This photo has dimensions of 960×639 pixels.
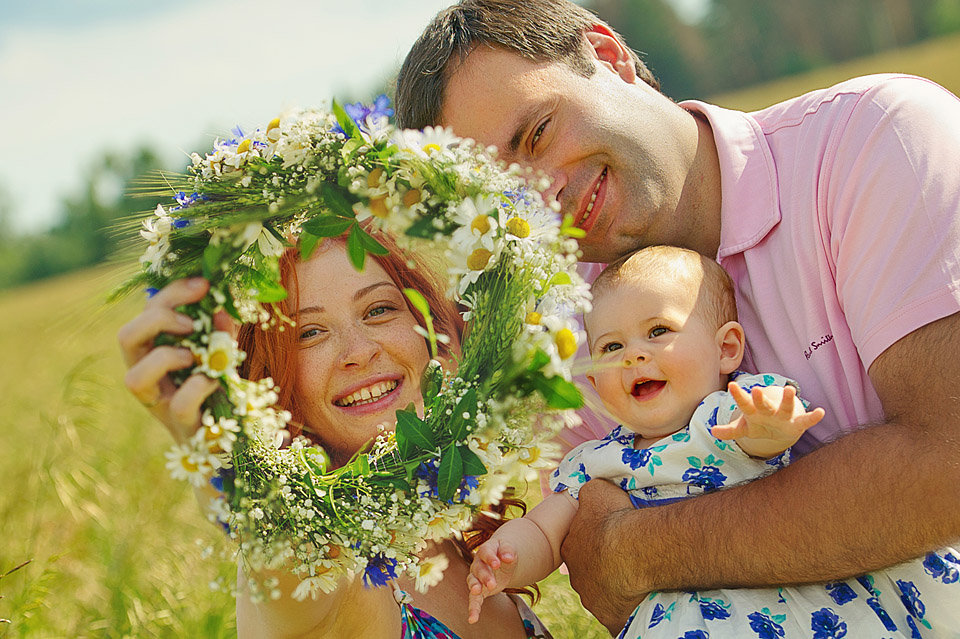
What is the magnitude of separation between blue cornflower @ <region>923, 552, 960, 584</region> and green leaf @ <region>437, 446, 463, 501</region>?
135cm

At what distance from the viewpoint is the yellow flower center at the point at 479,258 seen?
90.6 inches

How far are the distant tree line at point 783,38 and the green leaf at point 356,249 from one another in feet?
176

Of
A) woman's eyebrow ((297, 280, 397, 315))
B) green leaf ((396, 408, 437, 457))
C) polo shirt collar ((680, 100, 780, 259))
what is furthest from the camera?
polo shirt collar ((680, 100, 780, 259))

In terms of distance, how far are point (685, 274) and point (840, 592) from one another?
3.34ft

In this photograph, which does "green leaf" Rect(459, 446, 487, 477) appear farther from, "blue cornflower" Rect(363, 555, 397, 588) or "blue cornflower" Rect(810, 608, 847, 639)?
"blue cornflower" Rect(810, 608, 847, 639)

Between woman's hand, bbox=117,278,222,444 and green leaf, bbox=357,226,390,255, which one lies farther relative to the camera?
green leaf, bbox=357,226,390,255

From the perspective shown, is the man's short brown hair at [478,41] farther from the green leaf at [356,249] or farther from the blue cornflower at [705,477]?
the blue cornflower at [705,477]

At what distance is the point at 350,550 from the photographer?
7.25 feet

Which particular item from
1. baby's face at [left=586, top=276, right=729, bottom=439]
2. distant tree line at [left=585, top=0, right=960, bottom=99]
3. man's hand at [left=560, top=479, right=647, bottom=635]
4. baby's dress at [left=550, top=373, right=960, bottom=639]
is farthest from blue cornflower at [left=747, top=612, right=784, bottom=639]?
distant tree line at [left=585, top=0, right=960, bottom=99]

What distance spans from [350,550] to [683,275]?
1.30 metres

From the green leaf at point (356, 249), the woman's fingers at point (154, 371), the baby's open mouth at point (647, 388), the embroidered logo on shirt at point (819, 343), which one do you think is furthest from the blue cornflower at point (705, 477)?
the woman's fingers at point (154, 371)

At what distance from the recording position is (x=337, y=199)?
2314 millimetres

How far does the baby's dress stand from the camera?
2.37m

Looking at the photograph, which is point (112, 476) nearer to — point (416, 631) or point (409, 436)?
point (416, 631)
